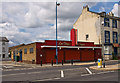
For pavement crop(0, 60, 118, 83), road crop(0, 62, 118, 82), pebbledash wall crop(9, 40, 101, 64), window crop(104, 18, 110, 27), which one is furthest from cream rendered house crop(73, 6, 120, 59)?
road crop(0, 62, 118, 82)

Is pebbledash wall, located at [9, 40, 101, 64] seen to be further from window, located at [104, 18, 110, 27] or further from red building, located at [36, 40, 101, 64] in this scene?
window, located at [104, 18, 110, 27]

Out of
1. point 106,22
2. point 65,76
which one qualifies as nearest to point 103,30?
point 106,22

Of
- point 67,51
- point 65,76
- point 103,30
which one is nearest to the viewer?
point 65,76

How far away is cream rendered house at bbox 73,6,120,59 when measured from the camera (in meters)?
37.6

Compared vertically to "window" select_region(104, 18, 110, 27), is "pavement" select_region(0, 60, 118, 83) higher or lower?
lower

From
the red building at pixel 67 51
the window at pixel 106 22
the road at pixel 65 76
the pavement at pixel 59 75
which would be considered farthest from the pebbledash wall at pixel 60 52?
the road at pixel 65 76

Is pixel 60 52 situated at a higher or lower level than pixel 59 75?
higher

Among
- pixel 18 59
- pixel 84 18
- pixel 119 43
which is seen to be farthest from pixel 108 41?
pixel 18 59

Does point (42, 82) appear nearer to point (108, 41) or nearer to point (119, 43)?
point (108, 41)

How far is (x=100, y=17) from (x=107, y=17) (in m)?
2.37

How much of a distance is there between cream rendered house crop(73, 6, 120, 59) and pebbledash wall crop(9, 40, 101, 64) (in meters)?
2.97

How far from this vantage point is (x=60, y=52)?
31.4m

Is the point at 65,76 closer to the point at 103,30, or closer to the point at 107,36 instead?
the point at 103,30

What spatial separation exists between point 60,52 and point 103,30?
13.2 metres
